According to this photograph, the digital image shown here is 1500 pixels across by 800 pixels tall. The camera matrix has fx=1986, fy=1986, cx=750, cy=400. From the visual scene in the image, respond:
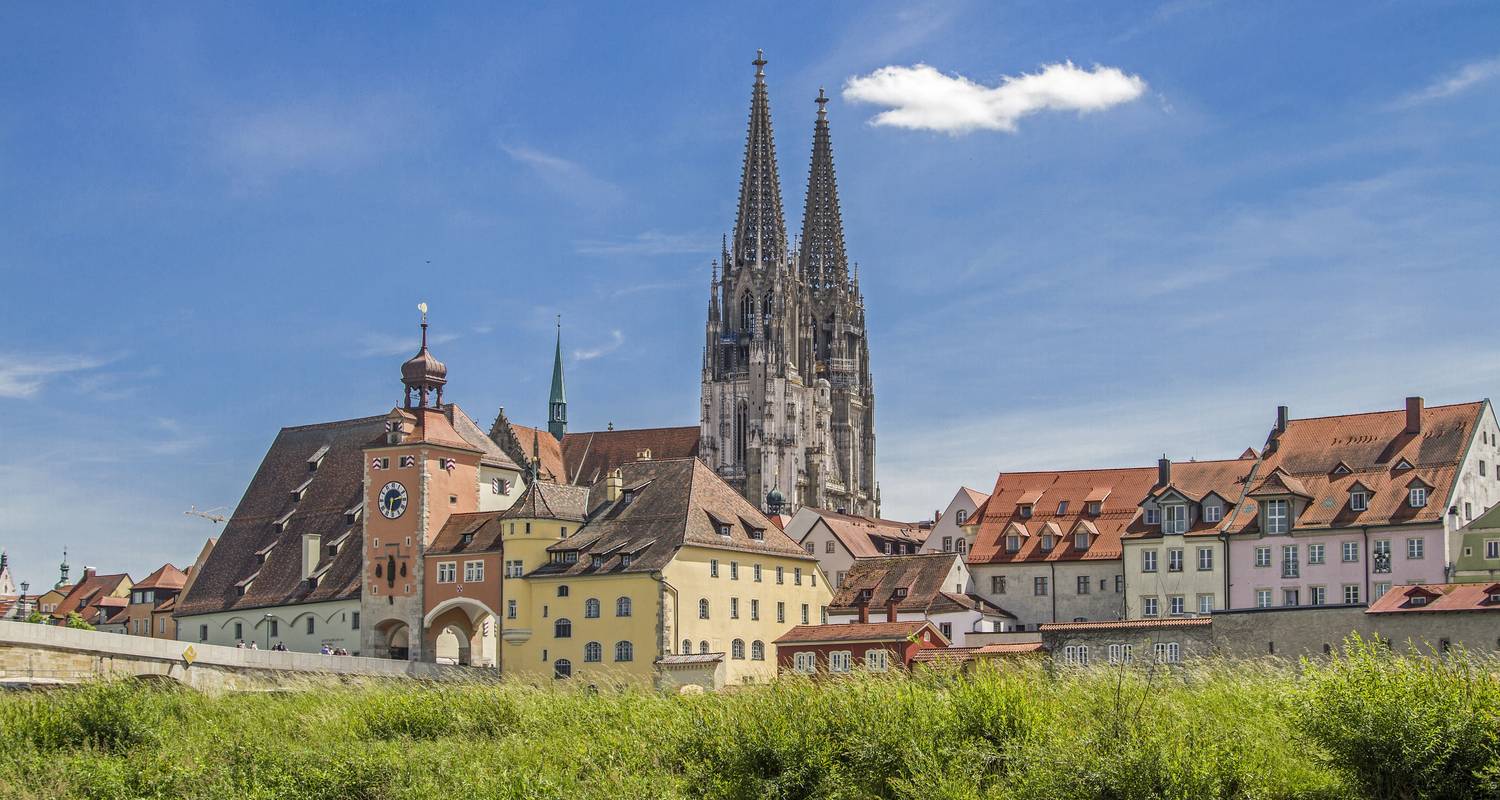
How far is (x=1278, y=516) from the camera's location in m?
76.1

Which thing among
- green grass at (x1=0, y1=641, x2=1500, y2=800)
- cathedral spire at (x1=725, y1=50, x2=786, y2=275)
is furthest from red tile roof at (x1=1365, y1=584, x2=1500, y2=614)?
cathedral spire at (x1=725, y1=50, x2=786, y2=275)

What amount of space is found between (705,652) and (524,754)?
1244 inches

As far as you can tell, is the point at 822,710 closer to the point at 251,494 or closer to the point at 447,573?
the point at 447,573

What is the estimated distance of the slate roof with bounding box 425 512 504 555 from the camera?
87.7 metres

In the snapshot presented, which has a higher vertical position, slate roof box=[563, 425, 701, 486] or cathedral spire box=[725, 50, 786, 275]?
cathedral spire box=[725, 50, 786, 275]

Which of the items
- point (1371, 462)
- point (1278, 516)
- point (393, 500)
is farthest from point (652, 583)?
point (1371, 462)

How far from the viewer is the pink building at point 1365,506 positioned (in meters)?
73.1

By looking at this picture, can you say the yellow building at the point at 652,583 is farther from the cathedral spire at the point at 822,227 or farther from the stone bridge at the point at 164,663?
the cathedral spire at the point at 822,227

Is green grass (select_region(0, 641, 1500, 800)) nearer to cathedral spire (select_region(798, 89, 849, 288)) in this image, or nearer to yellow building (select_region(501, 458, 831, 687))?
yellow building (select_region(501, 458, 831, 687))

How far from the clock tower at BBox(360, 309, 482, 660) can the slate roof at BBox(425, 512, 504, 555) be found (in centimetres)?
47

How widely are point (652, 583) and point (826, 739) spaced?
37.5 meters

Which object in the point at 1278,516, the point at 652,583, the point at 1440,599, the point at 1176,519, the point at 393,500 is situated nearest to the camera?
the point at 1440,599

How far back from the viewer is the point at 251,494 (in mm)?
107562

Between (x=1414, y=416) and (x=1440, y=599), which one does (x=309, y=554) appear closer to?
(x=1414, y=416)
